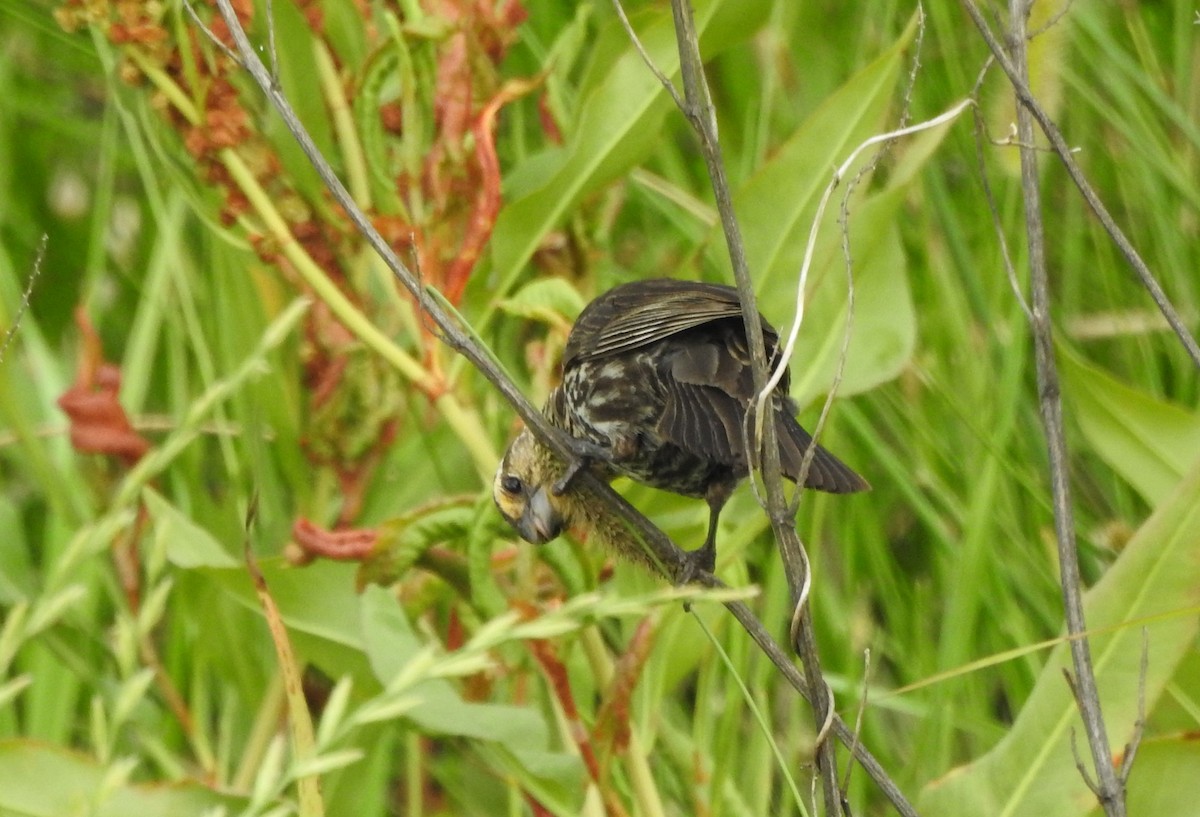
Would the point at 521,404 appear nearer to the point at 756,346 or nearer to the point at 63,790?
the point at 756,346

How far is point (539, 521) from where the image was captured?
199cm

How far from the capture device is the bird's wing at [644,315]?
207cm

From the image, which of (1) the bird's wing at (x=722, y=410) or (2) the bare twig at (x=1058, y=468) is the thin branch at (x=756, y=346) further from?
(2) the bare twig at (x=1058, y=468)

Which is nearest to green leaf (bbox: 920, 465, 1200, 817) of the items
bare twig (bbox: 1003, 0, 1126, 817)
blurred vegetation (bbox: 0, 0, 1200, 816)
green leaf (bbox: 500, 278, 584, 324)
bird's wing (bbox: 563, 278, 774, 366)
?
blurred vegetation (bbox: 0, 0, 1200, 816)

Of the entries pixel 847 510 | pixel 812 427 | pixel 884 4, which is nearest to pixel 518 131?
pixel 812 427

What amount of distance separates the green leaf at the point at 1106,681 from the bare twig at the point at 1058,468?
11cm

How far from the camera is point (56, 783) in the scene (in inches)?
75.8

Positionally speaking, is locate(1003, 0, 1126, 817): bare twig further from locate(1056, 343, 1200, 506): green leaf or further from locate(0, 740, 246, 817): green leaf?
locate(0, 740, 246, 817): green leaf

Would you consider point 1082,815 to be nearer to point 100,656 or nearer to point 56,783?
point 56,783

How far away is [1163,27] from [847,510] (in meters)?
1.59

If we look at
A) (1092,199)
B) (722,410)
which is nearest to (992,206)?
(1092,199)

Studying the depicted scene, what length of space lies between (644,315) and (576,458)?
269mm

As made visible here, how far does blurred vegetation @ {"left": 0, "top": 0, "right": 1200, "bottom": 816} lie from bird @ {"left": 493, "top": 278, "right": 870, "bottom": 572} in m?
0.07

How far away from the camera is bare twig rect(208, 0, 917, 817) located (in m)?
1.53
